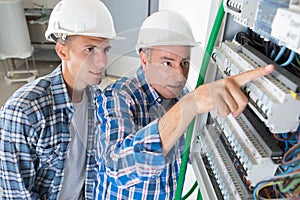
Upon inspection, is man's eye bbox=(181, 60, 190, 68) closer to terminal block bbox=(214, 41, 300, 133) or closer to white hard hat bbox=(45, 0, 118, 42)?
terminal block bbox=(214, 41, 300, 133)

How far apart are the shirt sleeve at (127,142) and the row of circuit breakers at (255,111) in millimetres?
205

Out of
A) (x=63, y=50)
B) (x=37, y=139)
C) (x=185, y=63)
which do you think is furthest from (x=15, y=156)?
(x=185, y=63)

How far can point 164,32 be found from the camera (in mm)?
663

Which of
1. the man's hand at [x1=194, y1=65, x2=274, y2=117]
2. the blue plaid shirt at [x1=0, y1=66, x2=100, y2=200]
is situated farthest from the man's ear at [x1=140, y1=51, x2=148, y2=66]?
the blue plaid shirt at [x1=0, y1=66, x2=100, y2=200]

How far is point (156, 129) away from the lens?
1.92ft

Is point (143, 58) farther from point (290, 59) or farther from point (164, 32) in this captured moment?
point (290, 59)

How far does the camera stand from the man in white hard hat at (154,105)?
0.56 meters

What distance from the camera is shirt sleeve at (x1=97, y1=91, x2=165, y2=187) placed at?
592 mm

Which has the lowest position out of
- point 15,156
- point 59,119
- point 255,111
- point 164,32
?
point 15,156

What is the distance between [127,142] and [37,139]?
1.89ft

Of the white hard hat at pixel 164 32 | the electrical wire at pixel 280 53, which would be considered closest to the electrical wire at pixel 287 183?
the electrical wire at pixel 280 53

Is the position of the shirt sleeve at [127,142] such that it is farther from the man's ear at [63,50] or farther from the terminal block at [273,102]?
the man's ear at [63,50]

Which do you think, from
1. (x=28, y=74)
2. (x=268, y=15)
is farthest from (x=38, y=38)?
(x=268, y=15)

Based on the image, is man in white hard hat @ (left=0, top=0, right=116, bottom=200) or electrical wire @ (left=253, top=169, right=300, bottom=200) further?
man in white hard hat @ (left=0, top=0, right=116, bottom=200)
